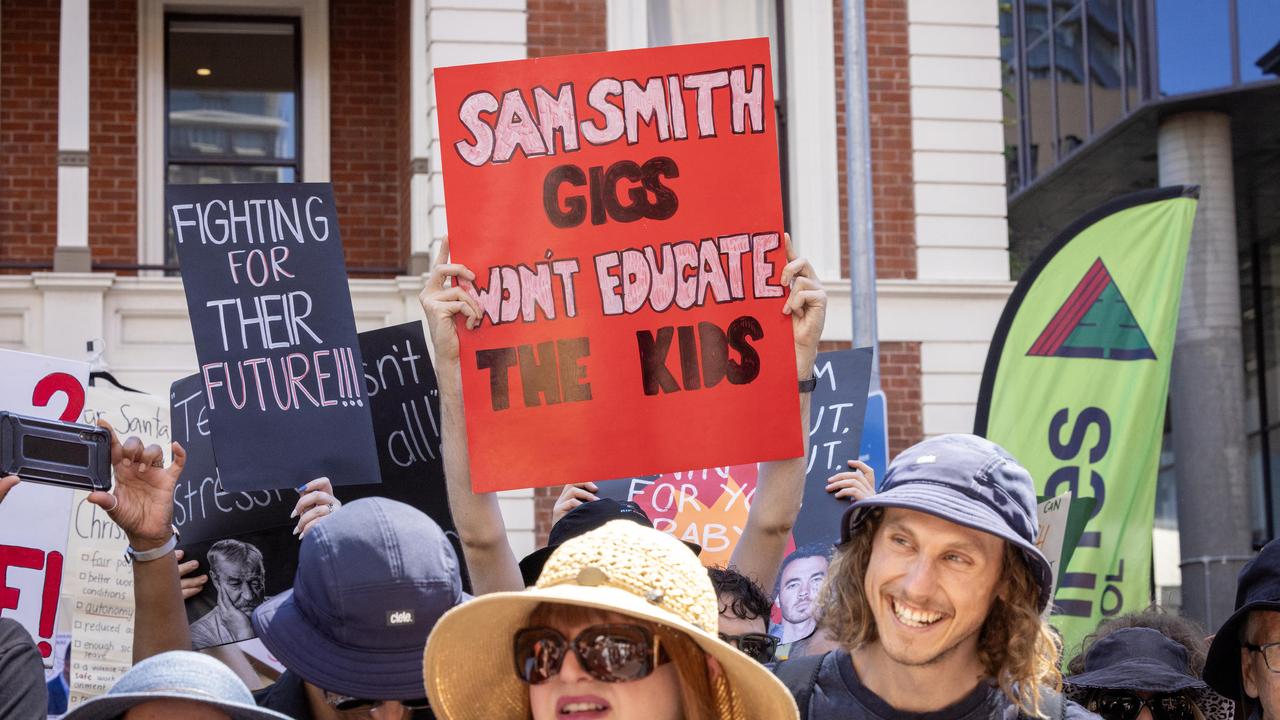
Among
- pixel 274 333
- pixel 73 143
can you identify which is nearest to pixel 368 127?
pixel 73 143

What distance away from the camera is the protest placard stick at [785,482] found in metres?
3.99

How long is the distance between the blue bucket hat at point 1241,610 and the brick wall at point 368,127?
31.4ft

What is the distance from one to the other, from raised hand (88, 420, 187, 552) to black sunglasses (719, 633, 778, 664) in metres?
1.29

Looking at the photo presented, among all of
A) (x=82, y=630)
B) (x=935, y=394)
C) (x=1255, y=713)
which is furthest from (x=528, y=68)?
(x=935, y=394)

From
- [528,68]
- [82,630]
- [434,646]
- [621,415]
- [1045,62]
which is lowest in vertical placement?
[82,630]

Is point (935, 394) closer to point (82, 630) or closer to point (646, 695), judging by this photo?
point (82, 630)

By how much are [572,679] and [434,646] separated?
0.76ft

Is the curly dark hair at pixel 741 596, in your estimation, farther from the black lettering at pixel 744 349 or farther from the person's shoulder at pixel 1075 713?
the person's shoulder at pixel 1075 713

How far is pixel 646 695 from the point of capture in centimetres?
270

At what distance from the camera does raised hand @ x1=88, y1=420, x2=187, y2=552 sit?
13.0 feet

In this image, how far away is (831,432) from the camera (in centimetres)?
634

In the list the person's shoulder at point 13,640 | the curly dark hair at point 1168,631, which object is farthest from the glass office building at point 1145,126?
the person's shoulder at point 13,640

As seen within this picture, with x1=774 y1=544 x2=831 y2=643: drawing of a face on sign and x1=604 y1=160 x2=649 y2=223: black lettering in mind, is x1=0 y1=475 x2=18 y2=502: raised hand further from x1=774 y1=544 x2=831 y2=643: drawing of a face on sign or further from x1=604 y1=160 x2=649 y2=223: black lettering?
x1=774 y1=544 x2=831 y2=643: drawing of a face on sign

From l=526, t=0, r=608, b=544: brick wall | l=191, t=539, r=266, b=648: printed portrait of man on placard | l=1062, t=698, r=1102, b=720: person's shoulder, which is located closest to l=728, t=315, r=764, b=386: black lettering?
l=1062, t=698, r=1102, b=720: person's shoulder
